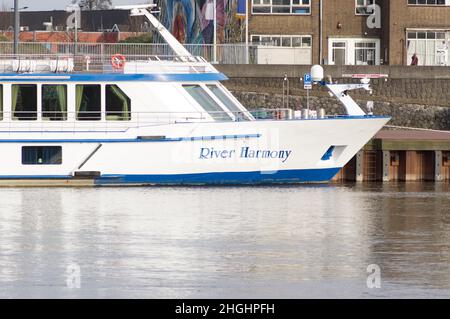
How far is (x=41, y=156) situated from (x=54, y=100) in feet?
4.96

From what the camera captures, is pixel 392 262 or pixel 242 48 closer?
pixel 392 262

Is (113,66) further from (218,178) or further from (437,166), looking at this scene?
(437,166)

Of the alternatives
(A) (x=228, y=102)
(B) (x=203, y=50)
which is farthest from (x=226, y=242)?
(B) (x=203, y=50)

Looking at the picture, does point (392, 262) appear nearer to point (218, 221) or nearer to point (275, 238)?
point (275, 238)

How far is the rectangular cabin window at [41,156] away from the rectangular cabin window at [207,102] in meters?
3.68

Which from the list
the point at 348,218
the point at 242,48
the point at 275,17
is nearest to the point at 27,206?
the point at 348,218

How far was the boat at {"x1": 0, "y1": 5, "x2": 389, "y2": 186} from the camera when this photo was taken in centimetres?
3847

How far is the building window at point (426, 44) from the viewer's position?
2586 inches

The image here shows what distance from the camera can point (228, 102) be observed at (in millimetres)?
39375

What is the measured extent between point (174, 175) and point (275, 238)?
9.59 m

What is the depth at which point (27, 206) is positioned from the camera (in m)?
35.1

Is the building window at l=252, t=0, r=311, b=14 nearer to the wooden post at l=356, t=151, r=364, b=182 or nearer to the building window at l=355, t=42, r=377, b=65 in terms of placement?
the building window at l=355, t=42, r=377, b=65

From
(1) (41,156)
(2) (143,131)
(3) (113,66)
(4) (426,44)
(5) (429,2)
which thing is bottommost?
(1) (41,156)

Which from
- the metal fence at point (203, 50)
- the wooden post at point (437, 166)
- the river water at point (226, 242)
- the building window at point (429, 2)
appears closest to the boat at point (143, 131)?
the river water at point (226, 242)
